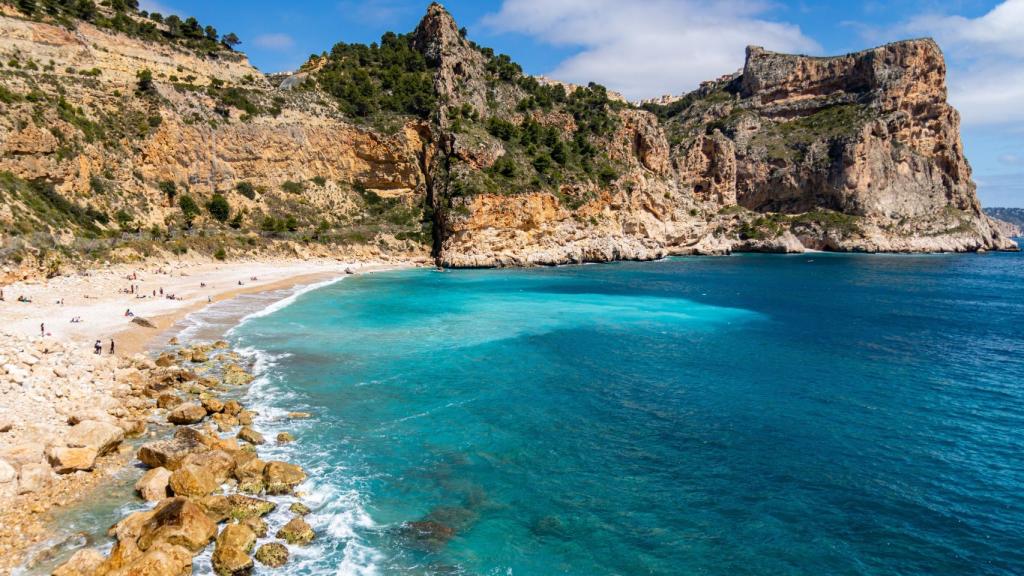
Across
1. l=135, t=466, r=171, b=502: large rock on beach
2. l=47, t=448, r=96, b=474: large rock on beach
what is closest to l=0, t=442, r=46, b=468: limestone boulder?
l=47, t=448, r=96, b=474: large rock on beach

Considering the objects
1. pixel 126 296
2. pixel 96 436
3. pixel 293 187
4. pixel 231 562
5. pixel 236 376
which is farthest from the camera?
pixel 293 187

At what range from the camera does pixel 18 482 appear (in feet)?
35.6

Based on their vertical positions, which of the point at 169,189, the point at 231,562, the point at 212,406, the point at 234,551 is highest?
the point at 169,189

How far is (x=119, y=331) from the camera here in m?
24.5

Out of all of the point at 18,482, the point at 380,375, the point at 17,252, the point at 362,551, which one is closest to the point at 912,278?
the point at 380,375

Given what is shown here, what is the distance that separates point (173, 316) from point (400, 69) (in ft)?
210

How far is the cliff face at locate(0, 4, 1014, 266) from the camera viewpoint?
50.4 metres

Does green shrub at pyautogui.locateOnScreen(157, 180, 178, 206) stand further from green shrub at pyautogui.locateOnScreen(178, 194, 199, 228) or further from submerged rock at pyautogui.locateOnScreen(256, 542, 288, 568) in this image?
submerged rock at pyautogui.locateOnScreen(256, 542, 288, 568)

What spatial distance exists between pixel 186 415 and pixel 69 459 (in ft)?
12.1

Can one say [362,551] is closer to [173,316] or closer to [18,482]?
[18,482]

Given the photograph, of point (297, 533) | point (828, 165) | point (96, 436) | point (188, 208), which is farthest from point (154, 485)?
point (828, 165)

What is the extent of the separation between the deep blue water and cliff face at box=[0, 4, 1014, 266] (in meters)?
30.0

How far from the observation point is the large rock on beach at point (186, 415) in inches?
608

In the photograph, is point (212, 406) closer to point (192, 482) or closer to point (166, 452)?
point (166, 452)
